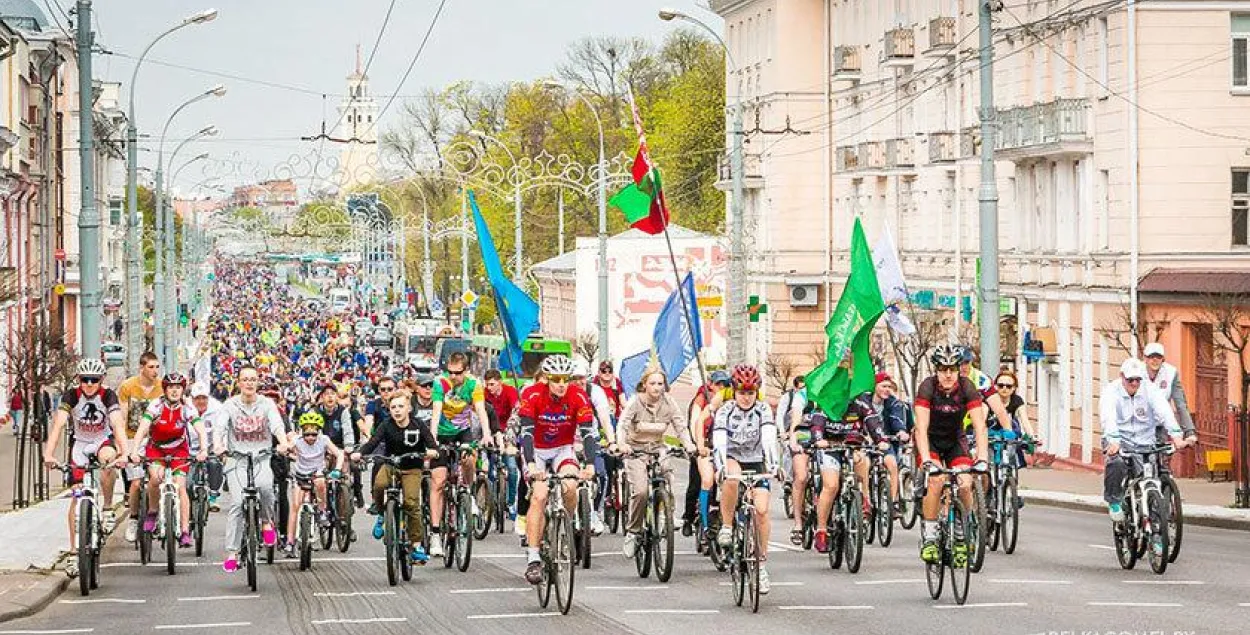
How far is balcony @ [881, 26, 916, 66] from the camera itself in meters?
58.1

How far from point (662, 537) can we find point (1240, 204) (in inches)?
1060

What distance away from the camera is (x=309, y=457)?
875 inches

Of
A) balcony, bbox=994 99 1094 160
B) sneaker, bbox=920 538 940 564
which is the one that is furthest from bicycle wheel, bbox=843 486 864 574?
balcony, bbox=994 99 1094 160

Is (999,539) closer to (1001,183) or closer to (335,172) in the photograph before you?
(1001,183)

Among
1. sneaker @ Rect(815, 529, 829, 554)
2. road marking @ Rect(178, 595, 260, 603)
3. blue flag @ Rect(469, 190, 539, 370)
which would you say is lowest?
road marking @ Rect(178, 595, 260, 603)

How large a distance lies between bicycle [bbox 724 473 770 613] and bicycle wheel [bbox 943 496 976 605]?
1262 mm

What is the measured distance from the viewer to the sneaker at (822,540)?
2072cm

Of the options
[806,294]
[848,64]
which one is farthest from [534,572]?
[806,294]

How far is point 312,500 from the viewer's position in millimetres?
22969

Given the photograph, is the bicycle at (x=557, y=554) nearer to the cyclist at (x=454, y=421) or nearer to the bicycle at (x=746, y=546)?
the bicycle at (x=746, y=546)

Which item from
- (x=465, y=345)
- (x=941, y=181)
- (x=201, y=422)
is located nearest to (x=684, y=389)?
(x=465, y=345)

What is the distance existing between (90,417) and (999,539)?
7839 millimetres

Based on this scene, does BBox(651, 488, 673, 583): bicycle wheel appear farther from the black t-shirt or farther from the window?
the window

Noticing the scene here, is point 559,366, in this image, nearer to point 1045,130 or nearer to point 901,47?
point 1045,130
